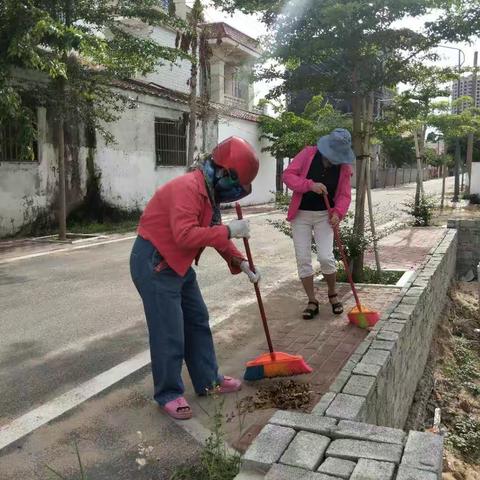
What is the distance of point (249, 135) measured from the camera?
2312cm

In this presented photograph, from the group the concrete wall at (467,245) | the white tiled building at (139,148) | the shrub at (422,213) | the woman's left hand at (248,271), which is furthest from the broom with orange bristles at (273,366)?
the shrub at (422,213)

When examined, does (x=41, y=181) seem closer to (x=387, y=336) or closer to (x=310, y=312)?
(x=310, y=312)

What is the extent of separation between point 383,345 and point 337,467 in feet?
5.75

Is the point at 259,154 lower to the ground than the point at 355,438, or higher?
higher

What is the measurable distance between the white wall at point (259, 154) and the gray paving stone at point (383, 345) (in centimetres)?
1743

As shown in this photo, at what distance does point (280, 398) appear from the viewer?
143 inches

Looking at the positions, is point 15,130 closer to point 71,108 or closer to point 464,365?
point 71,108

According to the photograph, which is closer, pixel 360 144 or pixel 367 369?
pixel 367 369

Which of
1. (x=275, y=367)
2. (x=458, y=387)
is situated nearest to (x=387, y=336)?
(x=275, y=367)

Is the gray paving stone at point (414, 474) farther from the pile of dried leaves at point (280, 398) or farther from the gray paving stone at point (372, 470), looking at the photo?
the pile of dried leaves at point (280, 398)

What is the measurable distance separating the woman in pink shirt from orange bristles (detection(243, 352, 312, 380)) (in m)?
1.69

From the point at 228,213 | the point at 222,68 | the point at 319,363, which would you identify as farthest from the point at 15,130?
the point at 222,68

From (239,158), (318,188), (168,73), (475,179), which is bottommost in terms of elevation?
(475,179)

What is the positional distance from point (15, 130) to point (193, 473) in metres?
10.5
